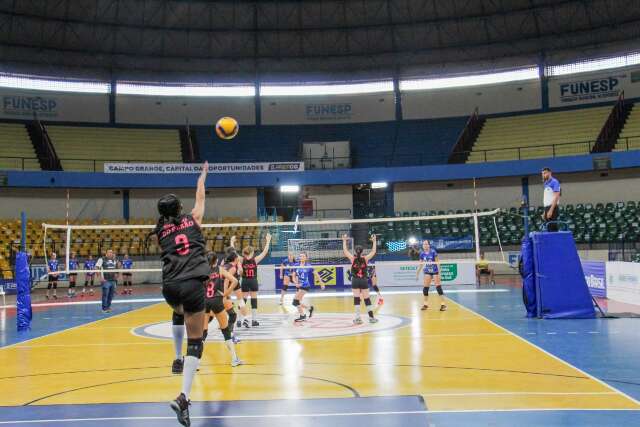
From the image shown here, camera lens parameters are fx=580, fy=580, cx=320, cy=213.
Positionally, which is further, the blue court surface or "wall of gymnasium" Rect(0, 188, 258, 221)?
"wall of gymnasium" Rect(0, 188, 258, 221)

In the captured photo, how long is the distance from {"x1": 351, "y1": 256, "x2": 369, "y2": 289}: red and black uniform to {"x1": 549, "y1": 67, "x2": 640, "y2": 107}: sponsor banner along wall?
28382 mm

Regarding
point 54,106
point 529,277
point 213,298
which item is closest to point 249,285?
point 213,298

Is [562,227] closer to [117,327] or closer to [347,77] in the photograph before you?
[347,77]

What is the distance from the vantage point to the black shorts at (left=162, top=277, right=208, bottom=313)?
5758mm

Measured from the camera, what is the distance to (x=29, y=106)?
1463 inches

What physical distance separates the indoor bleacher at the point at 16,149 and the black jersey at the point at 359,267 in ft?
81.5

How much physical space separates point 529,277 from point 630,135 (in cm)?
2385

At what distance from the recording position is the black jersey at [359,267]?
14898mm

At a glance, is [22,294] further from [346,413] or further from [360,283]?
[346,413]

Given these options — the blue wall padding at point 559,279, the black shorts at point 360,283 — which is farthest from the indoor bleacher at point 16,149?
the blue wall padding at point 559,279

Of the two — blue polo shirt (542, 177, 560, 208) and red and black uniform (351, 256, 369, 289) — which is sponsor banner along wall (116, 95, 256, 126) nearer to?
red and black uniform (351, 256, 369, 289)

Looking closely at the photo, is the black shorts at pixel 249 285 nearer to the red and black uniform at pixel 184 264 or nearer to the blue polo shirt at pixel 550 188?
the blue polo shirt at pixel 550 188

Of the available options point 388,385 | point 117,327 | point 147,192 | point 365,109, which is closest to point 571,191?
point 365,109

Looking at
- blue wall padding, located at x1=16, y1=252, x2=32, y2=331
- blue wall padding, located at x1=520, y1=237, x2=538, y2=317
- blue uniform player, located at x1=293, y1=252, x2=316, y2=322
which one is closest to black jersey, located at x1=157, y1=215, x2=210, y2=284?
blue uniform player, located at x1=293, y1=252, x2=316, y2=322
